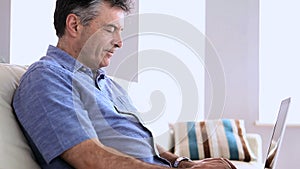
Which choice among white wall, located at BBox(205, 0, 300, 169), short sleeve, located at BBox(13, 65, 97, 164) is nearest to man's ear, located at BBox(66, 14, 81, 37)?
short sleeve, located at BBox(13, 65, 97, 164)

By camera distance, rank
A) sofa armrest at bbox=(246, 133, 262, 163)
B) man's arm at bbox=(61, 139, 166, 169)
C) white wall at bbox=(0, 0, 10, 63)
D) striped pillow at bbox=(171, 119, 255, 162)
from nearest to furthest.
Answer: man's arm at bbox=(61, 139, 166, 169) < striped pillow at bbox=(171, 119, 255, 162) < sofa armrest at bbox=(246, 133, 262, 163) < white wall at bbox=(0, 0, 10, 63)

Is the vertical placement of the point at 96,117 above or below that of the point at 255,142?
above

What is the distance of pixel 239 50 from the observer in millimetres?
3918

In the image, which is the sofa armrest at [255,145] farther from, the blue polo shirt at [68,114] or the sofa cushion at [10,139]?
the sofa cushion at [10,139]

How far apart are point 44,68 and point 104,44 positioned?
0.26m

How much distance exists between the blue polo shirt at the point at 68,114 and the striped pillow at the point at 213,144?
1.79m

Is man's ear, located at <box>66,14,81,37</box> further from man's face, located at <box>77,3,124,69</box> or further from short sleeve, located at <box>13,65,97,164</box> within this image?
short sleeve, located at <box>13,65,97,164</box>

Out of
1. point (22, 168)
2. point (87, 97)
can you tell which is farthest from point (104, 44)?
point (22, 168)

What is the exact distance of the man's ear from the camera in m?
1.38

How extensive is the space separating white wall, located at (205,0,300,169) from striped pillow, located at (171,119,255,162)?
67cm

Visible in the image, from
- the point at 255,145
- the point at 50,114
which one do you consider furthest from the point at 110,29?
the point at 255,145

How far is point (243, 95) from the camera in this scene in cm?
393

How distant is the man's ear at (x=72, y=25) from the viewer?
1.38 meters

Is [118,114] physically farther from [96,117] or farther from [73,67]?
[73,67]
